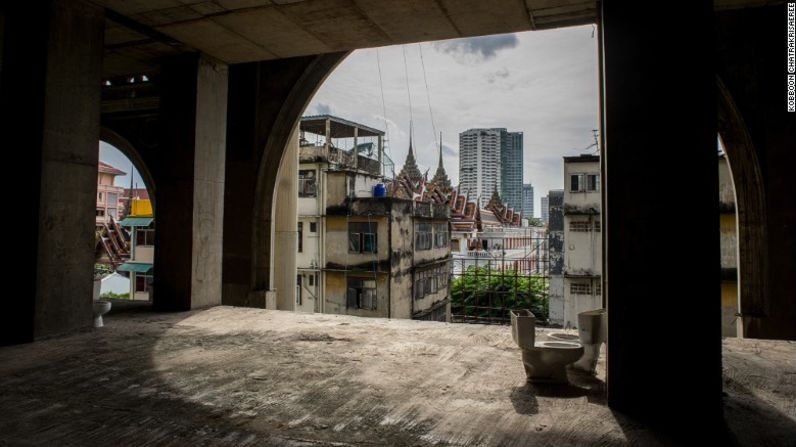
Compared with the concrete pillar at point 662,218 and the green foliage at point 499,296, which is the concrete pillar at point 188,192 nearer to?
the concrete pillar at point 662,218

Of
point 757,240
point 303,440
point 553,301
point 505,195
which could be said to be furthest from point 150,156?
point 505,195

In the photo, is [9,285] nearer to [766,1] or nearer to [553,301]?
[766,1]

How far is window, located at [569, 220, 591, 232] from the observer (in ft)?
72.0

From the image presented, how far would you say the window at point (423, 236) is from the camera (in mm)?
25125

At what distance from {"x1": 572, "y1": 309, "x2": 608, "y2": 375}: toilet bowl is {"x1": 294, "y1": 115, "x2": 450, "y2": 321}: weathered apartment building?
1914cm

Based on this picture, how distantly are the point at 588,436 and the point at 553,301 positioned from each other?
23309 millimetres

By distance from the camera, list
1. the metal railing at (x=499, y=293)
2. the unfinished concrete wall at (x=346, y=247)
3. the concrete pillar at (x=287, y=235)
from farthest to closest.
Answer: the metal railing at (x=499, y=293), the unfinished concrete wall at (x=346, y=247), the concrete pillar at (x=287, y=235)

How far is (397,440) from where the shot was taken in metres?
2.43

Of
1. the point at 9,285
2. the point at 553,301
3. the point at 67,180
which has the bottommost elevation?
the point at 553,301

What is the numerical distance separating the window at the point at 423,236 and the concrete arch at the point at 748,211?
17554mm

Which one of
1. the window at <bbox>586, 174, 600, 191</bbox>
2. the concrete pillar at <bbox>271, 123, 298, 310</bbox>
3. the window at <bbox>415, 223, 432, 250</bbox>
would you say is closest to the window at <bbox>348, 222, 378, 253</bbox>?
the window at <bbox>415, 223, 432, 250</bbox>

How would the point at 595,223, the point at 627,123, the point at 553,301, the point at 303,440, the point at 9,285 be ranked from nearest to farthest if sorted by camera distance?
the point at 303,440 < the point at 627,123 < the point at 9,285 < the point at 595,223 < the point at 553,301

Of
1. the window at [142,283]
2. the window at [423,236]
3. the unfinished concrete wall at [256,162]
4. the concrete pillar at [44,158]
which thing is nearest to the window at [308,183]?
the window at [423,236]

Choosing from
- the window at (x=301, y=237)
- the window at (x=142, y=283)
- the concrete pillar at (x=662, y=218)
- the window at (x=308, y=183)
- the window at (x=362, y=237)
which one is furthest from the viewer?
the window at (x=142, y=283)
